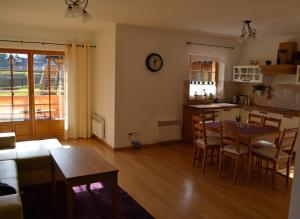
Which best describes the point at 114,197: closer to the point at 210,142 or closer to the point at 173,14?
the point at 210,142

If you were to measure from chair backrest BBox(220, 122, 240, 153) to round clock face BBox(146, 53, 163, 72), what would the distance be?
1912 millimetres

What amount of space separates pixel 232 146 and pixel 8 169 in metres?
3.02

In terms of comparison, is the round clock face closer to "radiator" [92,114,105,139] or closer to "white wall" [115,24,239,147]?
"white wall" [115,24,239,147]

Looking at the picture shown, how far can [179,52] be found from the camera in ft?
18.4

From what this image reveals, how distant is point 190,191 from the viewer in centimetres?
348

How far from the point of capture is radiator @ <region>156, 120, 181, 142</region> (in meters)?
5.54

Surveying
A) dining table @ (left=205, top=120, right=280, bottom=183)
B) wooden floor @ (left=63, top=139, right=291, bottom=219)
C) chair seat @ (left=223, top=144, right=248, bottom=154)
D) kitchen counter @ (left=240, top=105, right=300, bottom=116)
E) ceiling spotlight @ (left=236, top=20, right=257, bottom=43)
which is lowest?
wooden floor @ (left=63, top=139, right=291, bottom=219)

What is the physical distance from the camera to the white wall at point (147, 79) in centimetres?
503

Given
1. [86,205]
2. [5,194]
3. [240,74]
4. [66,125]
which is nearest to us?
[5,194]

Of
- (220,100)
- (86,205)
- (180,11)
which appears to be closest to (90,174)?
(86,205)

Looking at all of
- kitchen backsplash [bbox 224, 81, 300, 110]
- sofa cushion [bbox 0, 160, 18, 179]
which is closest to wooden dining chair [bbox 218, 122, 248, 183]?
kitchen backsplash [bbox 224, 81, 300, 110]

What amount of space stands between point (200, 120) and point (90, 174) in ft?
7.84

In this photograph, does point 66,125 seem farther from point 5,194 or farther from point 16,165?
point 5,194

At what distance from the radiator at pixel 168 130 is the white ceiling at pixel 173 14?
1.96 m
